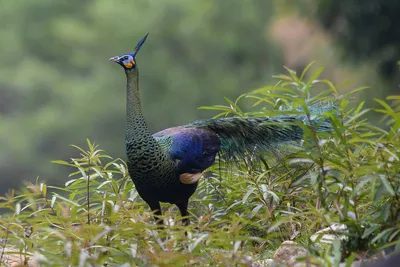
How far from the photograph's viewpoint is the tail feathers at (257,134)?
1.40m

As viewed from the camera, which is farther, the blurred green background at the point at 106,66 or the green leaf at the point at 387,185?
the blurred green background at the point at 106,66

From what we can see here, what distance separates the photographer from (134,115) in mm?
1319

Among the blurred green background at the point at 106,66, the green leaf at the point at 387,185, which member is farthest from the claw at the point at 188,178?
the blurred green background at the point at 106,66

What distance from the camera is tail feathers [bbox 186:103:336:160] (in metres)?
1.40

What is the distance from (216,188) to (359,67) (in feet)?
5.46

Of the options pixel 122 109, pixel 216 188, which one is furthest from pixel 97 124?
pixel 216 188

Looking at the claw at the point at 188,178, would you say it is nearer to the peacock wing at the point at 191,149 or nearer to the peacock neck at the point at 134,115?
the peacock wing at the point at 191,149

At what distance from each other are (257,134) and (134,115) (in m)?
0.28

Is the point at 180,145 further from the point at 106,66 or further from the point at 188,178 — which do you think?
the point at 106,66

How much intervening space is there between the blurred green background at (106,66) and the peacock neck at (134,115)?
2.30m

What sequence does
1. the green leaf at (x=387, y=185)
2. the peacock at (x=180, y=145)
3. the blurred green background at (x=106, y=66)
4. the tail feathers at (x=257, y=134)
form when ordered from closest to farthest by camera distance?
the green leaf at (x=387, y=185) < the peacock at (x=180, y=145) < the tail feathers at (x=257, y=134) < the blurred green background at (x=106, y=66)

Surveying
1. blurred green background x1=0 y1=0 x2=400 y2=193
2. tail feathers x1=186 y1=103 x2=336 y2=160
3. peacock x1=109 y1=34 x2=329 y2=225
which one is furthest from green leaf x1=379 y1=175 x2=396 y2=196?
blurred green background x1=0 y1=0 x2=400 y2=193

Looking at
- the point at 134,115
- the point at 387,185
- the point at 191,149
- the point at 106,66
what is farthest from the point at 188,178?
the point at 106,66

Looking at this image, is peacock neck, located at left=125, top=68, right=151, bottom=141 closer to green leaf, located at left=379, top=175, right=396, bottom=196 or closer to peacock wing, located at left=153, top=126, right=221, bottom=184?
peacock wing, located at left=153, top=126, right=221, bottom=184
